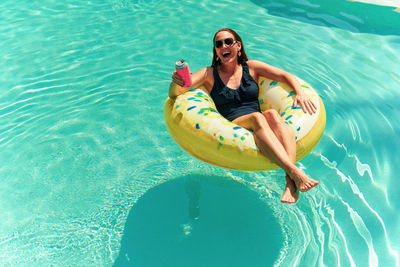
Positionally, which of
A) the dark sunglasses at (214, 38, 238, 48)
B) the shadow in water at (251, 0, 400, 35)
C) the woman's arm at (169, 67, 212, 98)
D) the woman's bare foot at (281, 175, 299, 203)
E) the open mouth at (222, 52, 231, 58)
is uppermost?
the dark sunglasses at (214, 38, 238, 48)

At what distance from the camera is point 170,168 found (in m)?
3.91

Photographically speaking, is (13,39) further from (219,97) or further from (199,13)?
(219,97)

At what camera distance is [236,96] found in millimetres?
3381

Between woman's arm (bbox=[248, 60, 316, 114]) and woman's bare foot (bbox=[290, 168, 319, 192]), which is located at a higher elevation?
woman's arm (bbox=[248, 60, 316, 114])

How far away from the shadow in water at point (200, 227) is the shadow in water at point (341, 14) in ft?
13.4

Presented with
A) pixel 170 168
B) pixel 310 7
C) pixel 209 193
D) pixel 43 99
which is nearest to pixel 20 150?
pixel 43 99

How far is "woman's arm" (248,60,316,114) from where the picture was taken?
302cm

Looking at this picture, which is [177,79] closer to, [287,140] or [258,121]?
[258,121]

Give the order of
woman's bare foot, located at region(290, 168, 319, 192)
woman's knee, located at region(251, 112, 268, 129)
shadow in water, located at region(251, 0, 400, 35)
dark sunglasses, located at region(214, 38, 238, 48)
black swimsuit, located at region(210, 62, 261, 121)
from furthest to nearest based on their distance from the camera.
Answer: shadow in water, located at region(251, 0, 400, 35), black swimsuit, located at region(210, 62, 261, 121), dark sunglasses, located at region(214, 38, 238, 48), woman's knee, located at region(251, 112, 268, 129), woman's bare foot, located at region(290, 168, 319, 192)

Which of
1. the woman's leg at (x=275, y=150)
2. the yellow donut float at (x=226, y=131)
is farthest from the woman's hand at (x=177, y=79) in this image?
the woman's leg at (x=275, y=150)

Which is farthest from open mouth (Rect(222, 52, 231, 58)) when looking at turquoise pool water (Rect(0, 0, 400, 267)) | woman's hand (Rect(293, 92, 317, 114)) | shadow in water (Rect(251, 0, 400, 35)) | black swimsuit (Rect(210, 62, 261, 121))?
shadow in water (Rect(251, 0, 400, 35))

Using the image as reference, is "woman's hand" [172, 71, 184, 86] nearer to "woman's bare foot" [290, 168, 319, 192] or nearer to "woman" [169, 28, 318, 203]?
"woman" [169, 28, 318, 203]

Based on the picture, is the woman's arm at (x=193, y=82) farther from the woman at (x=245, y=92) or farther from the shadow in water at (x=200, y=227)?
the shadow in water at (x=200, y=227)

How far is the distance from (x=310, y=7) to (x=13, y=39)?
518 cm
